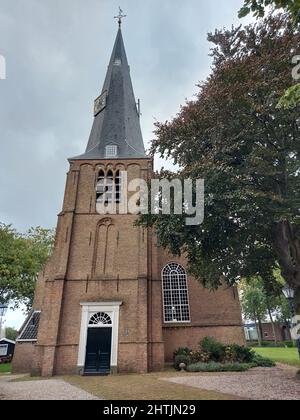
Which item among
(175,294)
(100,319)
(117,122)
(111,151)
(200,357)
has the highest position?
(117,122)

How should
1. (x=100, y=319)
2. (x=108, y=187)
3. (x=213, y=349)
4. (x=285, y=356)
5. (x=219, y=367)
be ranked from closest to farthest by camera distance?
(x=219, y=367) → (x=100, y=319) → (x=213, y=349) → (x=108, y=187) → (x=285, y=356)

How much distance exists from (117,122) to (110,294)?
14.2 m

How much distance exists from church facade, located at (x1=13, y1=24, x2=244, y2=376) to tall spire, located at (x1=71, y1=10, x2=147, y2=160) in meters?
0.12

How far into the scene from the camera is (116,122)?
24547 millimetres

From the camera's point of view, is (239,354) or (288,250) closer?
(288,250)

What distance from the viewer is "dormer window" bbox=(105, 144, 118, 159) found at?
881 inches

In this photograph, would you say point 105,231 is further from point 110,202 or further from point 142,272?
point 142,272

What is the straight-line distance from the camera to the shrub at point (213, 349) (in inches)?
679

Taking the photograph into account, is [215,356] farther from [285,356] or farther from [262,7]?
[262,7]

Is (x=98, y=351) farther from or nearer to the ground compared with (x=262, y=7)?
nearer to the ground

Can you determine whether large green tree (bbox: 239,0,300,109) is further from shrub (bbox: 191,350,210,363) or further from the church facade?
shrub (bbox: 191,350,210,363)

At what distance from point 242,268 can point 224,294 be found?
8025 mm

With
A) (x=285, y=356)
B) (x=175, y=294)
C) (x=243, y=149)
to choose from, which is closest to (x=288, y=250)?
(x=243, y=149)

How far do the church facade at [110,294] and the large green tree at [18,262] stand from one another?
5954 millimetres
